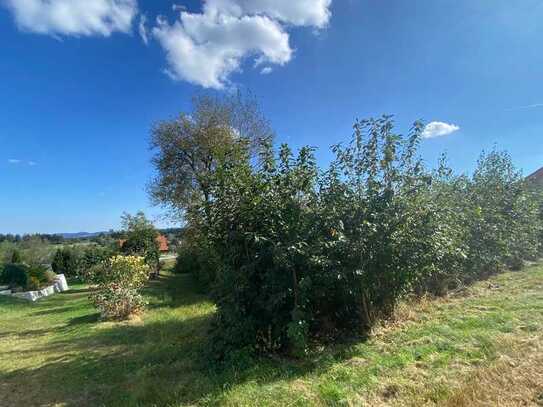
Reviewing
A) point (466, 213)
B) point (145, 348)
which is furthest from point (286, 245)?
point (466, 213)

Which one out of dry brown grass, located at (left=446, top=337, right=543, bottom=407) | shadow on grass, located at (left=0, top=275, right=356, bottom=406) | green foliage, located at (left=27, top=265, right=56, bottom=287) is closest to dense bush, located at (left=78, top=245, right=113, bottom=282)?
green foliage, located at (left=27, top=265, right=56, bottom=287)

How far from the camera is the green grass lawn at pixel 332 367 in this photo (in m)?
2.88

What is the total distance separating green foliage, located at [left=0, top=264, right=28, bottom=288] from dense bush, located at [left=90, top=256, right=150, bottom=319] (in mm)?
8528

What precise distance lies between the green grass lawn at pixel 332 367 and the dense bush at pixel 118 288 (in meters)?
1.52

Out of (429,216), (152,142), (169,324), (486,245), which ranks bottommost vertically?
(169,324)

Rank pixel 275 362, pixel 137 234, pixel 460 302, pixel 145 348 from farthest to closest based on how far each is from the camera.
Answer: pixel 137 234
pixel 460 302
pixel 145 348
pixel 275 362

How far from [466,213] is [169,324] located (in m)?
7.22

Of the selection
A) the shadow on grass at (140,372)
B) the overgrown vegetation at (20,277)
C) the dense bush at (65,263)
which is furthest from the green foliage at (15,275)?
the shadow on grass at (140,372)

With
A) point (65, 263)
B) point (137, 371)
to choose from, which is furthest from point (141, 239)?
point (137, 371)

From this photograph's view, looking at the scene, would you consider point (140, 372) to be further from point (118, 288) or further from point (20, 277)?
point (20, 277)

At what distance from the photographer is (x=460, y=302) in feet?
19.4

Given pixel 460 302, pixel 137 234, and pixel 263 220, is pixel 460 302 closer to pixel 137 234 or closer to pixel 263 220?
pixel 263 220

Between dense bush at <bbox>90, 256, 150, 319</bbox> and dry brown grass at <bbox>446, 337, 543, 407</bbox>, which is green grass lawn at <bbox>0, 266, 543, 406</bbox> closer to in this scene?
dry brown grass at <bbox>446, 337, 543, 407</bbox>

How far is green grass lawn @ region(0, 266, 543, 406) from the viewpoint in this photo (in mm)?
2875
